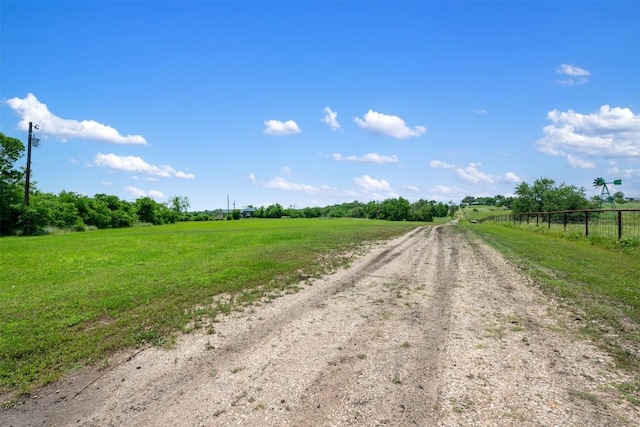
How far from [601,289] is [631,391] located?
532 cm

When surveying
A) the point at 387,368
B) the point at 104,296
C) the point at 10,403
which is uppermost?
the point at 387,368

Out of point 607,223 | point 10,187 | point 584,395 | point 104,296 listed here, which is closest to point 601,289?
point 584,395

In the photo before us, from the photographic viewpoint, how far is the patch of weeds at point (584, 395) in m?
3.40

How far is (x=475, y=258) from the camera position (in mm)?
12797

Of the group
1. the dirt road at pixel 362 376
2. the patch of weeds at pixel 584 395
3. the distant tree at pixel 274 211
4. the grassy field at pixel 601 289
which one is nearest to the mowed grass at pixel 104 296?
the dirt road at pixel 362 376

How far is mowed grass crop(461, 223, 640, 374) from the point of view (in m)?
4.88

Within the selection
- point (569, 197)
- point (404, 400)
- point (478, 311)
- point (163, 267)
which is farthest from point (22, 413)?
point (569, 197)

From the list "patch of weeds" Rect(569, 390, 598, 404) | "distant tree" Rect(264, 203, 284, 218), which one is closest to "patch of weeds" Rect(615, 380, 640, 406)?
"patch of weeds" Rect(569, 390, 598, 404)

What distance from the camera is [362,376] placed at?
396 centimetres

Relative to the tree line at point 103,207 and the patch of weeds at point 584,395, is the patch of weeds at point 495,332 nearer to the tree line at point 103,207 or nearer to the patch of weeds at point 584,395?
the patch of weeds at point 584,395

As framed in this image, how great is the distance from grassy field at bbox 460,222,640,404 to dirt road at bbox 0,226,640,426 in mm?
320

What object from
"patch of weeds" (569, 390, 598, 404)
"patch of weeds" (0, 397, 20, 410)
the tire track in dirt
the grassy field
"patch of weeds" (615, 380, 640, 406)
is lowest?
"patch of weeds" (0, 397, 20, 410)

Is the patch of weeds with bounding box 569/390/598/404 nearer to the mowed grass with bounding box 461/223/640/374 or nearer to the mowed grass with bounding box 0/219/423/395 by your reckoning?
the mowed grass with bounding box 461/223/640/374

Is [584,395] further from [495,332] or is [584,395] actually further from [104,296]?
[104,296]
